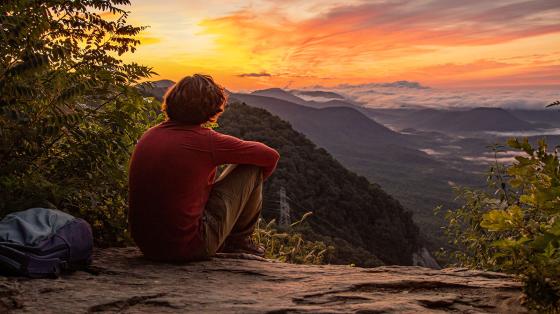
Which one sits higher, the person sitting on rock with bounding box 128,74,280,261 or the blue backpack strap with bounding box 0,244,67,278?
the person sitting on rock with bounding box 128,74,280,261

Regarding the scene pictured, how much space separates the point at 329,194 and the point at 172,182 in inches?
1583

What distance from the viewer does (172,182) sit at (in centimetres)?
454

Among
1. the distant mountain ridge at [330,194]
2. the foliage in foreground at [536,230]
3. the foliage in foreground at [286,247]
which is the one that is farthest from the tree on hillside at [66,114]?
the distant mountain ridge at [330,194]

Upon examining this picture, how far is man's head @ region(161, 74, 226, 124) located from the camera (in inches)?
183

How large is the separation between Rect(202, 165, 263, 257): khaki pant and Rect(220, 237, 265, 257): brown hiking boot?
171mm

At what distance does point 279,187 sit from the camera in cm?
3731

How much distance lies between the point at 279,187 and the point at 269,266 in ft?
106

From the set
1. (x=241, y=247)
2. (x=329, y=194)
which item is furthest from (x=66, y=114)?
(x=329, y=194)

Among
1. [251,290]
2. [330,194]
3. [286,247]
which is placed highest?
[251,290]

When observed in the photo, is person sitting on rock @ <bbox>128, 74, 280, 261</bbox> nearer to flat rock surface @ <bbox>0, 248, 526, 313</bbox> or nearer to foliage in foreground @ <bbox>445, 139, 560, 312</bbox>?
flat rock surface @ <bbox>0, 248, 526, 313</bbox>

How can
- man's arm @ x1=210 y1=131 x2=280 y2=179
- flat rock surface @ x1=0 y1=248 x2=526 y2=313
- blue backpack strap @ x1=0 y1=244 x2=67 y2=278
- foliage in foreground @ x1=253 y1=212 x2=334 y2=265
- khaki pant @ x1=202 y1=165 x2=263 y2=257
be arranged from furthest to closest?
1. foliage in foreground @ x1=253 y1=212 x2=334 y2=265
2. khaki pant @ x1=202 y1=165 x2=263 y2=257
3. man's arm @ x1=210 y1=131 x2=280 y2=179
4. blue backpack strap @ x1=0 y1=244 x2=67 y2=278
5. flat rock surface @ x1=0 y1=248 x2=526 y2=313

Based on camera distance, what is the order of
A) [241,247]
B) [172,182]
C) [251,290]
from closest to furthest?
[251,290], [172,182], [241,247]

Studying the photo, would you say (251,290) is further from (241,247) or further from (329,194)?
(329,194)

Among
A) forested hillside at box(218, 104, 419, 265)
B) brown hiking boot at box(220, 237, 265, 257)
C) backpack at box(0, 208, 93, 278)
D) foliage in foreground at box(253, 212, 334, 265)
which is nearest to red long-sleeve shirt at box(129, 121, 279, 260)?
backpack at box(0, 208, 93, 278)
